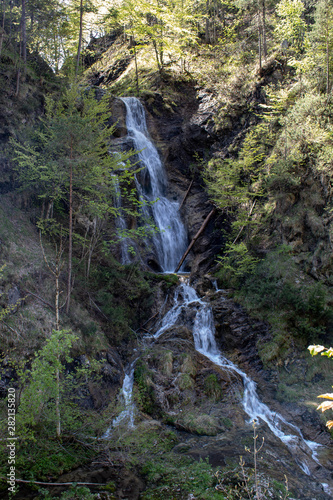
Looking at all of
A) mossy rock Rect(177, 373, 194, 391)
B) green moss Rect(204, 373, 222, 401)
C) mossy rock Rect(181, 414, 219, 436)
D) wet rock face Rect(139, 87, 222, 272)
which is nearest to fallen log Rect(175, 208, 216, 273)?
wet rock face Rect(139, 87, 222, 272)

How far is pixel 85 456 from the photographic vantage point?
566 centimetres

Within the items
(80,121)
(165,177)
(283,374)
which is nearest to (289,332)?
(283,374)

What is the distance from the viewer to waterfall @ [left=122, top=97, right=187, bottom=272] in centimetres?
1802

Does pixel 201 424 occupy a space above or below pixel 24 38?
below

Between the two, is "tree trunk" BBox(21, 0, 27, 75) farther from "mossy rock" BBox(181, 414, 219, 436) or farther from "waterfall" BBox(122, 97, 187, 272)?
"mossy rock" BBox(181, 414, 219, 436)

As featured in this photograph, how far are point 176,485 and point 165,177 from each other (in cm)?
1854

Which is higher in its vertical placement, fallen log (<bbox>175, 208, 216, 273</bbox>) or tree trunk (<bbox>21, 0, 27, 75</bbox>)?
tree trunk (<bbox>21, 0, 27, 75</bbox>)

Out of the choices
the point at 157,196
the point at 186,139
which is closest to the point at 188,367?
the point at 157,196

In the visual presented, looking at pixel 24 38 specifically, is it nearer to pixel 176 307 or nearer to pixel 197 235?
pixel 197 235

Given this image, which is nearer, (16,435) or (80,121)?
(16,435)

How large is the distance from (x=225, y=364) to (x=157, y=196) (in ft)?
40.9

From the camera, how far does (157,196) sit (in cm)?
1989

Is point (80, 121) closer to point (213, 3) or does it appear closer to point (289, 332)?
point (289, 332)

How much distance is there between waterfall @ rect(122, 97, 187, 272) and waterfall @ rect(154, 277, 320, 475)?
316 centimetres
